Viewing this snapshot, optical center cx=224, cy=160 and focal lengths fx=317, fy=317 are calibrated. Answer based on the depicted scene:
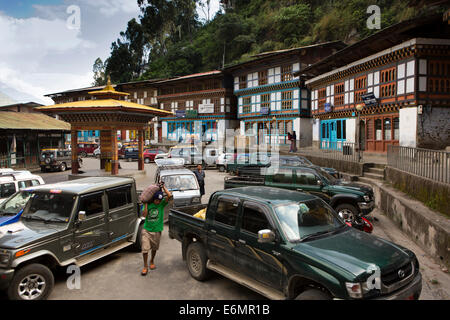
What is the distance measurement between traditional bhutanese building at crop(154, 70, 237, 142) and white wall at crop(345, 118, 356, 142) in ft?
72.2

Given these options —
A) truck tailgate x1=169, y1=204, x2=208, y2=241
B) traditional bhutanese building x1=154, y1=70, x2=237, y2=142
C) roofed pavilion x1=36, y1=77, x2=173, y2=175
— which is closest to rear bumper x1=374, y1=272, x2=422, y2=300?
truck tailgate x1=169, y1=204, x2=208, y2=241

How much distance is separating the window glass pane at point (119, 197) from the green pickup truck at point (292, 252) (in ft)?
6.65

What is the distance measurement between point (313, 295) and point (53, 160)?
2801 cm

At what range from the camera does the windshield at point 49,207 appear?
6.43 m

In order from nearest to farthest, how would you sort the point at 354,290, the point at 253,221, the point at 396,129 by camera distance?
the point at 354,290 < the point at 253,221 < the point at 396,129

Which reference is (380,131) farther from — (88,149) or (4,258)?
(88,149)

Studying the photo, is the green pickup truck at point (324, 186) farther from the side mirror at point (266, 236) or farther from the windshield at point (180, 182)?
the side mirror at point (266, 236)

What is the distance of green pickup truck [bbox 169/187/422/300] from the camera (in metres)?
4.13

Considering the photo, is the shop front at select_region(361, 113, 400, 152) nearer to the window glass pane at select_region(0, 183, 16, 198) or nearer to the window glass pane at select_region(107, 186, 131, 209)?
the window glass pane at select_region(107, 186, 131, 209)

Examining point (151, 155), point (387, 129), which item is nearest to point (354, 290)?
point (387, 129)

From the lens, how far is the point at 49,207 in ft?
21.8

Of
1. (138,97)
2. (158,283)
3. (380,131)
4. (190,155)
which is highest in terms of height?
(138,97)

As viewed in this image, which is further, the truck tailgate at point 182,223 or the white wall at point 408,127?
the white wall at point 408,127

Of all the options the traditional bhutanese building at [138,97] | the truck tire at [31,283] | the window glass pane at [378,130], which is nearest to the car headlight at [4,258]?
the truck tire at [31,283]
